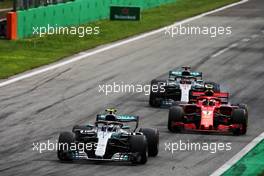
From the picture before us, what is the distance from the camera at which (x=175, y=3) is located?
7862 cm

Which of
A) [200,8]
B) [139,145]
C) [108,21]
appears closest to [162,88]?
[139,145]

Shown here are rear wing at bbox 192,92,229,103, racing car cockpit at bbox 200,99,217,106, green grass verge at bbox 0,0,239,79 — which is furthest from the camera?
green grass verge at bbox 0,0,239,79

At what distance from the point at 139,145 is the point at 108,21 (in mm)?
39329

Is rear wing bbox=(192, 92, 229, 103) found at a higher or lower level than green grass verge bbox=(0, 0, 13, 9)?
lower

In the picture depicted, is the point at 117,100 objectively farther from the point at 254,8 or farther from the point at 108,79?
the point at 254,8

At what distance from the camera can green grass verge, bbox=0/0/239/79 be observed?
48250 mm

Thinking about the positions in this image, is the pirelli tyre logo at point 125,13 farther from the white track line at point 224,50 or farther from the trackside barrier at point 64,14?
the white track line at point 224,50

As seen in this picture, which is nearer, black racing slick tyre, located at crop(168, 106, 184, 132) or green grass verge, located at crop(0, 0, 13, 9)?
black racing slick tyre, located at crop(168, 106, 184, 132)

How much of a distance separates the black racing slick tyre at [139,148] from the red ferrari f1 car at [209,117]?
5005mm
